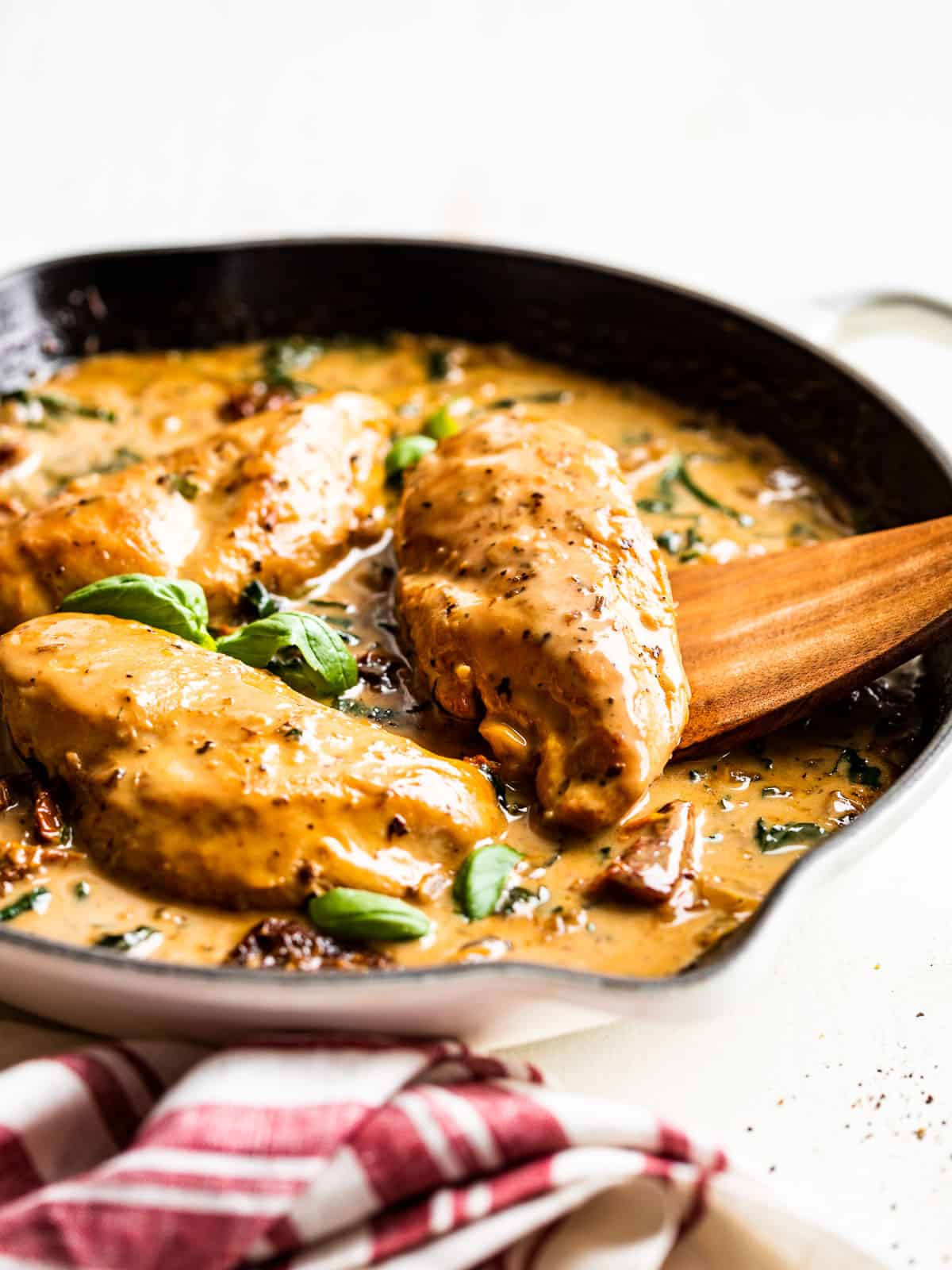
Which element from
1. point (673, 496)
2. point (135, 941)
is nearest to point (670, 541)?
point (673, 496)

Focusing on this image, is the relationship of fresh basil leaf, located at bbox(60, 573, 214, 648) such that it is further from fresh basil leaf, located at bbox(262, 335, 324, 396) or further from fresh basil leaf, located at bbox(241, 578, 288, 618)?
fresh basil leaf, located at bbox(262, 335, 324, 396)

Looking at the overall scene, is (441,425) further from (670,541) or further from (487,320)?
(487,320)

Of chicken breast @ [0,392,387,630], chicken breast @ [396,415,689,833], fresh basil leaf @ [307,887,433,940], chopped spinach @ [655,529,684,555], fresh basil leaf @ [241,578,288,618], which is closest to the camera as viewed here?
fresh basil leaf @ [307,887,433,940]

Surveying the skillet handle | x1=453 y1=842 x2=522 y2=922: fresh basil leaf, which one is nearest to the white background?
the skillet handle

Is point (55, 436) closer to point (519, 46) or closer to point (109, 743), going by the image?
point (109, 743)

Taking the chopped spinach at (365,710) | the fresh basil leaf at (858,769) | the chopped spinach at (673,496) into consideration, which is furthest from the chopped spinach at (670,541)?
the chopped spinach at (365,710)

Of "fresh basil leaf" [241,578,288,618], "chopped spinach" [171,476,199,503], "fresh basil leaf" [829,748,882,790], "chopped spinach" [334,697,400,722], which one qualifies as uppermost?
"chopped spinach" [171,476,199,503]
